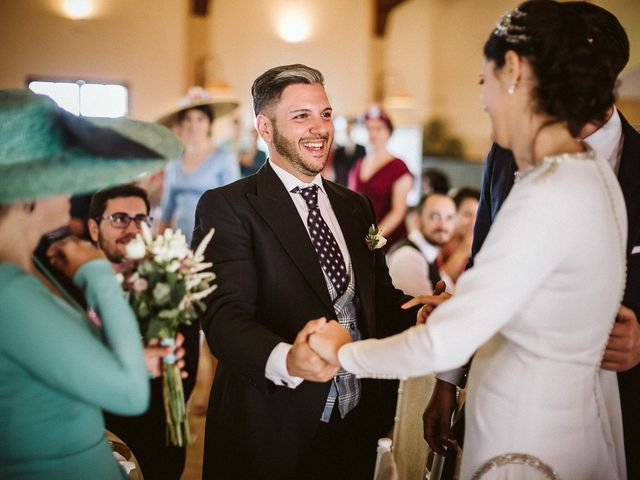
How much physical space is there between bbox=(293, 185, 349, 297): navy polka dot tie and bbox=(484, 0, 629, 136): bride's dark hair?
867 mm

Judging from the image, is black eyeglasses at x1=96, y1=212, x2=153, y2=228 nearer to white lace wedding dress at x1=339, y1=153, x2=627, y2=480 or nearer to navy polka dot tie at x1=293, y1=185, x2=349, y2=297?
navy polka dot tie at x1=293, y1=185, x2=349, y2=297

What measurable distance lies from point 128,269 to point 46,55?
9589mm

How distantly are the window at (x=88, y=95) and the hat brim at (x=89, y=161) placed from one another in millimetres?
9145

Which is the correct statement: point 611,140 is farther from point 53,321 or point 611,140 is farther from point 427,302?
point 53,321

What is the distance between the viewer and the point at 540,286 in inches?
53.4

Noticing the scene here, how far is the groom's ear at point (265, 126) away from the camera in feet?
7.29

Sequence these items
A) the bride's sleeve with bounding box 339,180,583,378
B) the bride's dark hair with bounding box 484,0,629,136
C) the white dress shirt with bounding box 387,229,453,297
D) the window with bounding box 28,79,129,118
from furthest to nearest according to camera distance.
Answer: the window with bounding box 28,79,129,118
the white dress shirt with bounding box 387,229,453,297
the bride's dark hair with bounding box 484,0,629,136
the bride's sleeve with bounding box 339,180,583,378

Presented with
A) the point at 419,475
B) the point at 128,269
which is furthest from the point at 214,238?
the point at 419,475

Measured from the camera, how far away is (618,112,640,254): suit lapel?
5.70 ft

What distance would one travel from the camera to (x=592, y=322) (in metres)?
1.39

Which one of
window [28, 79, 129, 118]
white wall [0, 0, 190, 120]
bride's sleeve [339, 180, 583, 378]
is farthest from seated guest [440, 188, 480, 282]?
window [28, 79, 129, 118]

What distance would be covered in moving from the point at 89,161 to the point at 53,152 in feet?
0.23

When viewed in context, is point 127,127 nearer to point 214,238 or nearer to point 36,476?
point 214,238

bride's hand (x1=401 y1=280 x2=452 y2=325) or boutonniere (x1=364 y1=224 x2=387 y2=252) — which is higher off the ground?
boutonniere (x1=364 y1=224 x2=387 y2=252)
